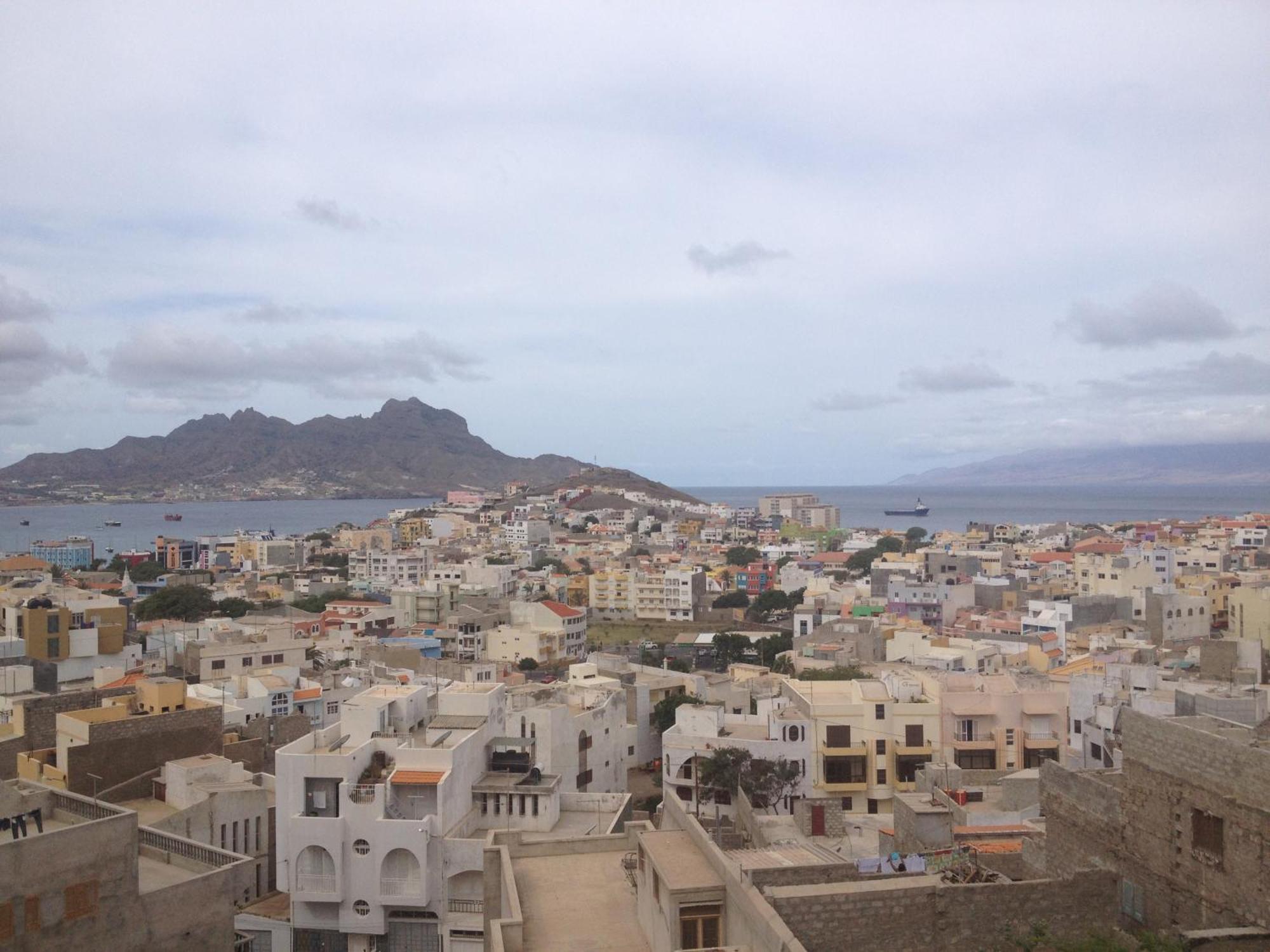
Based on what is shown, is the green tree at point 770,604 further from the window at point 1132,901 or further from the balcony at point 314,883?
the window at point 1132,901

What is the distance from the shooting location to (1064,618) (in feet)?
121

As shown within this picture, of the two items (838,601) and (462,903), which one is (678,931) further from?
(838,601)

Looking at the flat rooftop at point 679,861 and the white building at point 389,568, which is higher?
the flat rooftop at point 679,861

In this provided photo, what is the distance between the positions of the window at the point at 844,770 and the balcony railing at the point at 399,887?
27.8 ft

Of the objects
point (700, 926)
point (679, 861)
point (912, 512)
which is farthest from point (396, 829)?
point (912, 512)

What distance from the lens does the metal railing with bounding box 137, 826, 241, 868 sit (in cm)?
1001

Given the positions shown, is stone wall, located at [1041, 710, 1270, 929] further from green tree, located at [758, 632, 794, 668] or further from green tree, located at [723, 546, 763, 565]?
green tree, located at [723, 546, 763, 565]

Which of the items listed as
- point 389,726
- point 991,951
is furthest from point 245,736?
point 991,951

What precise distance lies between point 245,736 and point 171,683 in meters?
1.87

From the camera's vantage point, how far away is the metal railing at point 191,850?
1001 cm

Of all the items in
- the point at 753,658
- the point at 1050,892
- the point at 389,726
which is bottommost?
the point at 753,658

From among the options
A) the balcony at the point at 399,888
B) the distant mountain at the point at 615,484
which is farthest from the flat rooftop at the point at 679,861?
the distant mountain at the point at 615,484

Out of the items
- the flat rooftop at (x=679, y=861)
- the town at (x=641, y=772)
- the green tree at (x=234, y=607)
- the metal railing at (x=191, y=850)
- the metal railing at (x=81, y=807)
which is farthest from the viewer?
the green tree at (x=234, y=607)

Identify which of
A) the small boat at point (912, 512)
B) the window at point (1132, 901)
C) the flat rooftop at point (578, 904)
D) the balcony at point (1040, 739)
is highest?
the window at point (1132, 901)
